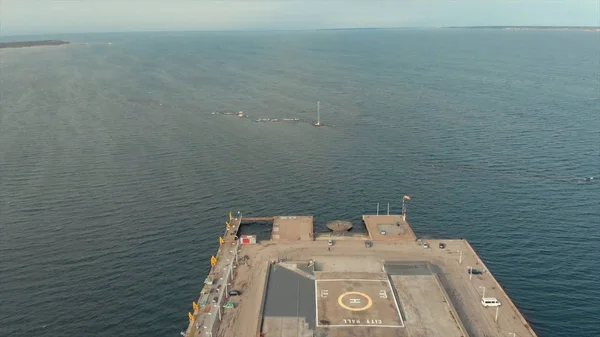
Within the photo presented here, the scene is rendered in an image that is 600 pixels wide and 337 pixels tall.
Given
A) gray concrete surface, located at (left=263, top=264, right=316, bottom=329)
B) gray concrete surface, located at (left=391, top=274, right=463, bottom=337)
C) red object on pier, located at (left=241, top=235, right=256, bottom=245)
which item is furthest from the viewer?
red object on pier, located at (left=241, top=235, right=256, bottom=245)

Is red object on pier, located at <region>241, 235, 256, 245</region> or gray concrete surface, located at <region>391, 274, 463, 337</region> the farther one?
red object on pier, located at <region>241, 235, 256, 245</region>

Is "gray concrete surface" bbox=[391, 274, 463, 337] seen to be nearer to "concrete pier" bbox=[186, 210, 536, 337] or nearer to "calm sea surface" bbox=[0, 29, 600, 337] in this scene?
Answer: "concrete pier" bbox=[186, 210, 536, 337]

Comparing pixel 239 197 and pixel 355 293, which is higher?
pixel 239 197

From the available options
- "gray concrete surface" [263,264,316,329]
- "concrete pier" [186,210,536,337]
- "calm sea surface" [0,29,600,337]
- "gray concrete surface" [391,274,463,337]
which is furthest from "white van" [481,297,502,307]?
"gray concrete surface" [263,264,316,329]

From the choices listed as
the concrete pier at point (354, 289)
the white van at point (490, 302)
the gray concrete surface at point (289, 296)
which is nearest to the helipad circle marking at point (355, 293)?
the concrete pier at point (354, 289)

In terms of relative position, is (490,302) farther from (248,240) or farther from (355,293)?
(248,240)

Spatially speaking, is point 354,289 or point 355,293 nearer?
point 355,293

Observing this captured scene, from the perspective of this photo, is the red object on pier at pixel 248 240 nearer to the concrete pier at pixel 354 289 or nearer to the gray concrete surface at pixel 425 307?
the concrete pier at pixel 354 289

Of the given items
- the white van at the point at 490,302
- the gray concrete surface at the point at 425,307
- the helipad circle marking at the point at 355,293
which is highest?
the helipad circle marking at the point at 355,293

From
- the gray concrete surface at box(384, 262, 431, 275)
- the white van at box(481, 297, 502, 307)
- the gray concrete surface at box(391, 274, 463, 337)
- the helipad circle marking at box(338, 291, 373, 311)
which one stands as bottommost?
the white van at box(481, 297, 502, 307)

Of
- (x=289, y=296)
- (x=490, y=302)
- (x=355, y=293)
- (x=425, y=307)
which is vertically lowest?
(x=490, y=302)

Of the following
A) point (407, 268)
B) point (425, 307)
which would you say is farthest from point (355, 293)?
point (407, 268)
